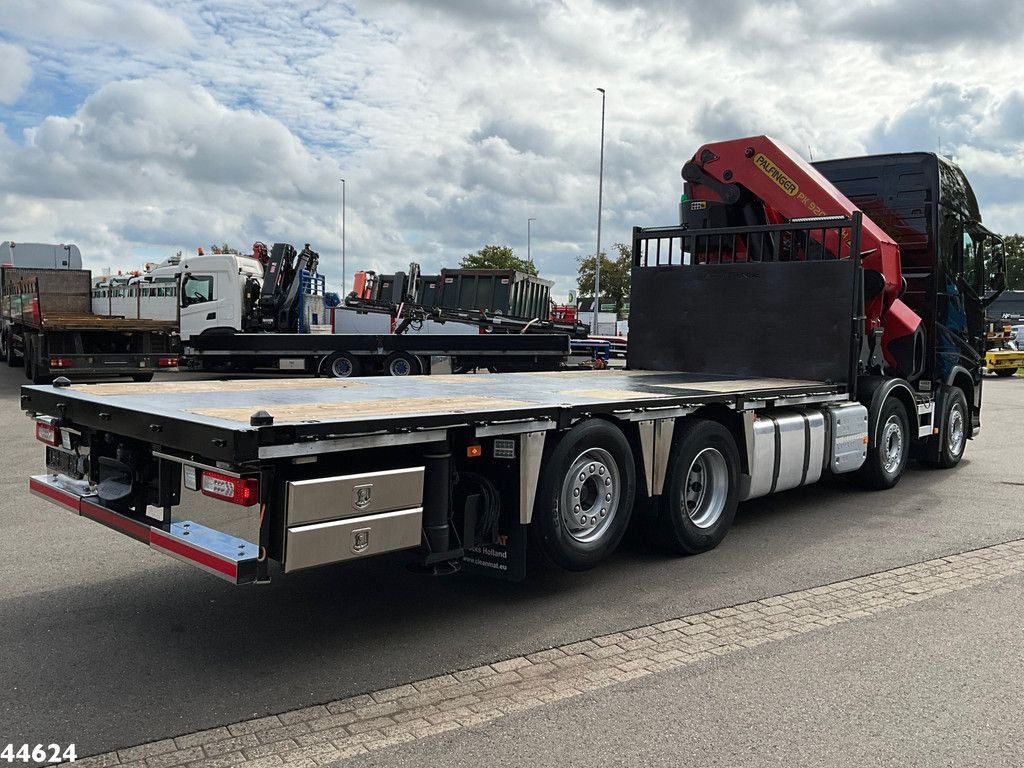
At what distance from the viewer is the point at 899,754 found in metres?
3.64

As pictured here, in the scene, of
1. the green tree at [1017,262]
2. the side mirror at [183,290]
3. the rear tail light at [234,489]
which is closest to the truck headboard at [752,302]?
the rear tail light at [234,489]

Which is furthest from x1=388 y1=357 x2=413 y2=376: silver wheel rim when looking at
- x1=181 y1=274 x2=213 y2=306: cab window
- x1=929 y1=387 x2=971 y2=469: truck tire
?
x1=929 y1=387 x2=971 y2=469: truck tire

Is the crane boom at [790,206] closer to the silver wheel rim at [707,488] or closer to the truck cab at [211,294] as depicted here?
the silver wheel rim at [707,488]

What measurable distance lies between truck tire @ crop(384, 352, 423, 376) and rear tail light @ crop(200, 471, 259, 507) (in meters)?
16.2

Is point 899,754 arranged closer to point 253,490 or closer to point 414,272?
point 253,490

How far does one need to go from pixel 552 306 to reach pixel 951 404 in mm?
17806

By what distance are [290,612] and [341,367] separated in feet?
50.4

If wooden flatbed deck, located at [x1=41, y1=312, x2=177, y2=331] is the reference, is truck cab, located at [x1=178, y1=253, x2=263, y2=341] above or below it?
above

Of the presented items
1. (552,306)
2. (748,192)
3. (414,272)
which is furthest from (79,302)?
(748,192)

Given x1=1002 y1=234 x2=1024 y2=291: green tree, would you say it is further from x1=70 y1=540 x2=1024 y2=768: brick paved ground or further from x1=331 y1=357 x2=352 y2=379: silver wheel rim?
x1=70 y1=540 x2=1024 y2=768: brick paved ground

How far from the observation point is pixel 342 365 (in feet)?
66.9

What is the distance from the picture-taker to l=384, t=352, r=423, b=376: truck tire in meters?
20.4

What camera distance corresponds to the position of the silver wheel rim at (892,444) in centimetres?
938

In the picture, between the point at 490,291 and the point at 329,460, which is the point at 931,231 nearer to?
the point at 329,460
